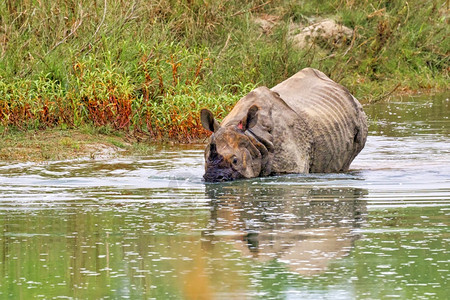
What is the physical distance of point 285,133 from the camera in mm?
9883

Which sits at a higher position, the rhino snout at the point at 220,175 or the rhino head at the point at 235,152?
the rhino head at the point at 235,152

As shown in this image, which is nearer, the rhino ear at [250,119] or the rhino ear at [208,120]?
the rhino ear at [250,119]

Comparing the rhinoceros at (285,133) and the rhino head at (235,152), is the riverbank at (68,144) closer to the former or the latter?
the rhinoceros at (285,133)

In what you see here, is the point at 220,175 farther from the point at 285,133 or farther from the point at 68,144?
the point at 68,144

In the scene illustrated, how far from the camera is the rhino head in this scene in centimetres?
954

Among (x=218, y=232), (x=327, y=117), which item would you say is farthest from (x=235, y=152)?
(x=218, y=232)

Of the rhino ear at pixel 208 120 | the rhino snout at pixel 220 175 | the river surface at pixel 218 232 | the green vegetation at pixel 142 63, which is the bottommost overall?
the river surface at pixel 218 232

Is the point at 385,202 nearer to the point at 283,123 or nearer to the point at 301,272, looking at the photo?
the point at 283,123

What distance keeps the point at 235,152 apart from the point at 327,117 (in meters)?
1.31

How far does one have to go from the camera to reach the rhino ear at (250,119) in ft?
31.4

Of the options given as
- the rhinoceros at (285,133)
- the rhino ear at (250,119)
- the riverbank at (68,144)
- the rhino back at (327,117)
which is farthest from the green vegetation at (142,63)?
the rhino ear at (250,119)

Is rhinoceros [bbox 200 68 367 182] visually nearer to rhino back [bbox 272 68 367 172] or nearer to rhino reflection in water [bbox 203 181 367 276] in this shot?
rhino back [bbox 272 68 367 172]

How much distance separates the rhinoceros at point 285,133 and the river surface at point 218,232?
0.21 m

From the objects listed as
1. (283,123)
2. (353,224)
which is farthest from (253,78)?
(353,224)
